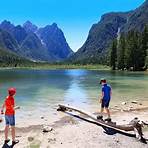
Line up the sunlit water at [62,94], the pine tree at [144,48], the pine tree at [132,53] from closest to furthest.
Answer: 1. the sunlit water at [62,94]
2. the pine tree at [144,48]
3. the pine tree at [132,53]

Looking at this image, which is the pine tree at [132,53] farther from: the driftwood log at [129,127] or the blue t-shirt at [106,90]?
the driftwood log at [129,127]

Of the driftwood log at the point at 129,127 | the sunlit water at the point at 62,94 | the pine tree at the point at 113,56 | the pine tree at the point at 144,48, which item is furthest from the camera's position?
the pine tree at the point at 113,56

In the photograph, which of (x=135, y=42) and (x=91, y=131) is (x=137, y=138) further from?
(x=135, y=42)

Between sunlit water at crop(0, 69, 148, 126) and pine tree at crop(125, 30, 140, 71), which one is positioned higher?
pine tree at crop(125, 30, 140, 71)

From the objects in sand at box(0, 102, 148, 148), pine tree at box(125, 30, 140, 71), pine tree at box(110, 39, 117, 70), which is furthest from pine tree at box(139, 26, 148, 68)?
sand at box(0, 102, 148, 148)

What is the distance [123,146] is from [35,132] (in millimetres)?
5700

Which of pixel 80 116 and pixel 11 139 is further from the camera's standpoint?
pixel 80 116

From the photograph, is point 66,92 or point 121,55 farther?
point 121,55

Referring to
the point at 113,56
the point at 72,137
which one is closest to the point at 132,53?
the point at 113,56

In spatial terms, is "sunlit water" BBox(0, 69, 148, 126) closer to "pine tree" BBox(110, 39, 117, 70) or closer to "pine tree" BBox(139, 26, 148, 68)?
"pine tree" BBox(139, 26, 148, 68)

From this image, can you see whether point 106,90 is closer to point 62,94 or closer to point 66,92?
point 62,94

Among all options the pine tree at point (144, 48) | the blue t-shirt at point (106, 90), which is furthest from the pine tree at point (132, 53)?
the blue t-shirt at point (106, 90)

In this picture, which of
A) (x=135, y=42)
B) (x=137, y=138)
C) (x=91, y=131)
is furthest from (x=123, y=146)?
(x=135, y=42)

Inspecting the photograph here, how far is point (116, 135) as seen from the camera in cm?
1883
